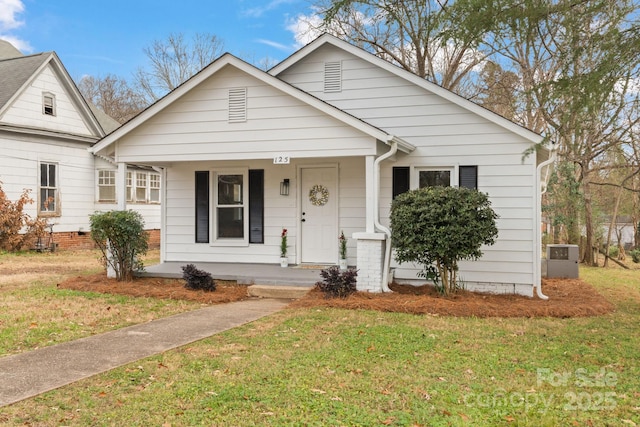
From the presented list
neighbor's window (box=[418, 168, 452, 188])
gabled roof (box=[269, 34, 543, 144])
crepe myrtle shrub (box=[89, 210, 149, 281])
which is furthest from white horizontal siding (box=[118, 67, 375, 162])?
gabled roof (box=[269, 34, 543, 144])

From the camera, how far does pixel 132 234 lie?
9.40 meters

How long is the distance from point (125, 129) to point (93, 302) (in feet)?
11.4

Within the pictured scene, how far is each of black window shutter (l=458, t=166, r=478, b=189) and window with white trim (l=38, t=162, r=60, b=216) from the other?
1384 cm

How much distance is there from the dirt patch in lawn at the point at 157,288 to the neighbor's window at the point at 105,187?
31.4 feet

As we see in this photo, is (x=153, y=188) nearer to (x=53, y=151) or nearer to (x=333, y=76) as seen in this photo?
(x=53, y=151)

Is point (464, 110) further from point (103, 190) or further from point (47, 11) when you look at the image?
point (47, 11)

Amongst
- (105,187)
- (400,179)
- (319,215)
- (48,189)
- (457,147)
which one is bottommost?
(319,215)

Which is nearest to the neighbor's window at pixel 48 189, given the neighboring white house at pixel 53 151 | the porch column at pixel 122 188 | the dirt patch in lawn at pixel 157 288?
the neighboring white house at pixel 53 151

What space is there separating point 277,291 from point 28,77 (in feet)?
43.8

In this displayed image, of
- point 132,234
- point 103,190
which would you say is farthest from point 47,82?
point 132,234

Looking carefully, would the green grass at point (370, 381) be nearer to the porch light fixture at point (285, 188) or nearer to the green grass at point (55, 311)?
the green grass at point (55, 311)

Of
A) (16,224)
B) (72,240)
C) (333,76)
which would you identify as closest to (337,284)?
(333,76)

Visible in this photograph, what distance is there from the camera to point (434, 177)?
9.63 m

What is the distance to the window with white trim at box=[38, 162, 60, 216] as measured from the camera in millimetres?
16844
